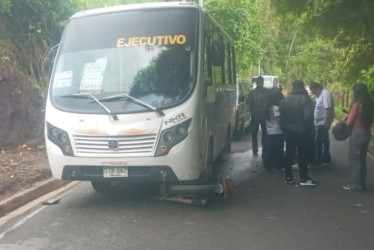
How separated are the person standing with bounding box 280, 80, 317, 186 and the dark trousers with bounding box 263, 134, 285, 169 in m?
1.34

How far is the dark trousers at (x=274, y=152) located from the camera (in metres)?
9.84

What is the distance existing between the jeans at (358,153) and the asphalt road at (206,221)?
295 millimetres

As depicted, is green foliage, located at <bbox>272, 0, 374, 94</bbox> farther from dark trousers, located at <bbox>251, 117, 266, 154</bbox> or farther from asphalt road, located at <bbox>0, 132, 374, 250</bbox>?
asphalt road, located at <bbox>0, 132, 374, 250</bbox>

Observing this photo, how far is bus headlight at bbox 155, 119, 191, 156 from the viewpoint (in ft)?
21.5

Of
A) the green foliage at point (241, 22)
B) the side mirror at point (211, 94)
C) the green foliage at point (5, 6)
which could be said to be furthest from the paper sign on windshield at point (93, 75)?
the green foliage at point (241, 22)

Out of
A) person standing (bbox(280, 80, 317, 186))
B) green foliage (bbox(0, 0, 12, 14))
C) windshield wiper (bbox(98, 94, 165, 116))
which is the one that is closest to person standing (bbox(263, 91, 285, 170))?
person standing (bbox(280, 80, 317, 186))

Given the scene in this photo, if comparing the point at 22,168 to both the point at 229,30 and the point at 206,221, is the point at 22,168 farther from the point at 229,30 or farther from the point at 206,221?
the point at 229,30

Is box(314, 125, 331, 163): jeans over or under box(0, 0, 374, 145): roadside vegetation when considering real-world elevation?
under

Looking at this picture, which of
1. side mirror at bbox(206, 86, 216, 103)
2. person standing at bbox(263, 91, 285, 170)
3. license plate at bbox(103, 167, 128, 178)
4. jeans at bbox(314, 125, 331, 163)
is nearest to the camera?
license plate at bbox(103, 167, 128, 178)

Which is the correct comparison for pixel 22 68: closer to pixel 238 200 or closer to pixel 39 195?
pixel 39 195

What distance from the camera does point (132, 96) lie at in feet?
22.2

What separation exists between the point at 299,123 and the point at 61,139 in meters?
3.85

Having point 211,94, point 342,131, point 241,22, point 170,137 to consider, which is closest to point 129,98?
point 170,137

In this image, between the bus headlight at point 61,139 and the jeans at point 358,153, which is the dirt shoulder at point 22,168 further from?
the jeans at point 358,153
